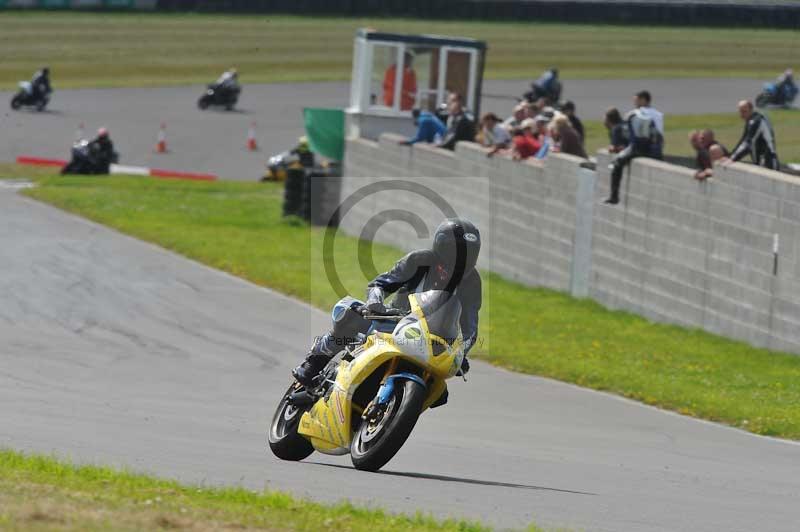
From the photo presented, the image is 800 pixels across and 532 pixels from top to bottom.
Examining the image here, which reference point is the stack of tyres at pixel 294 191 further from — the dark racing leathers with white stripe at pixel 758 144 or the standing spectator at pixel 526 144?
the dark racing leathers with white stripe at pixel 758 144

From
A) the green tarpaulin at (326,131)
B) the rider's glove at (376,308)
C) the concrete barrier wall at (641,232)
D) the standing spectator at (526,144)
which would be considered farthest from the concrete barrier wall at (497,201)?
the rider's glove at (376,308)

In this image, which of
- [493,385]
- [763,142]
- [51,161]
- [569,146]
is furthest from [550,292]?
[51,161]

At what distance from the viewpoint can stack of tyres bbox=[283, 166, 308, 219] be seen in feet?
89.7

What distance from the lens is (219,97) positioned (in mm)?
47719

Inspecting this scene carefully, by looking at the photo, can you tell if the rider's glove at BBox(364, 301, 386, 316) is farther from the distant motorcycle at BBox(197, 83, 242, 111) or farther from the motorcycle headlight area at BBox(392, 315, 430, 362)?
the distant motorcycle at BBox(197, 83, 242, 111)

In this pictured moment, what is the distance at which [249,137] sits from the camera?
138ft

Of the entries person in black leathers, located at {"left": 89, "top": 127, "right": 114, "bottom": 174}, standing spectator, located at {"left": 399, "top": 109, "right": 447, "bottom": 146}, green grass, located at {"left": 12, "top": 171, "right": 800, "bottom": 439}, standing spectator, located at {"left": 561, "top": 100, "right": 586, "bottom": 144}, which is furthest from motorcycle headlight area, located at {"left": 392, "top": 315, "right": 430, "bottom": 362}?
person in black leathers, located at {"left": 89, "top": 127, "right": 114, "bottom": 174}

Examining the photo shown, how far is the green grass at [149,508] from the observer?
603 centimetres

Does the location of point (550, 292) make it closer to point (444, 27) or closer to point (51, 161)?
point (51, 161)

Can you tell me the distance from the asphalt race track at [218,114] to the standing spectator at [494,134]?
14.7m

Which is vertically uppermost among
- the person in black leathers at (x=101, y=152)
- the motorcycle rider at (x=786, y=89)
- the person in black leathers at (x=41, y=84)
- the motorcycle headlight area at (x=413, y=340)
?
the motorcycle headlight area at (x=413, y=340)

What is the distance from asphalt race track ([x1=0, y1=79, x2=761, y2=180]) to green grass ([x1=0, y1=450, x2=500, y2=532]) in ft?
98.5

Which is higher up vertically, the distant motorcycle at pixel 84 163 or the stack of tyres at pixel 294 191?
the stack of tyres at pixel 294 191

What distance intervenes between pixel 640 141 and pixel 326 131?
11360 mm
